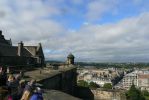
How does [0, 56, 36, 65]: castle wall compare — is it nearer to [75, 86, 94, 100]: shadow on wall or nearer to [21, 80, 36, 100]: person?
[75, 86, 94, 100]: shadow on wall

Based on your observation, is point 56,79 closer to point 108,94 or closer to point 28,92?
point 108,94

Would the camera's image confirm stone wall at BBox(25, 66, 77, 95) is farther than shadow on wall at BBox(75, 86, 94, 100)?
No

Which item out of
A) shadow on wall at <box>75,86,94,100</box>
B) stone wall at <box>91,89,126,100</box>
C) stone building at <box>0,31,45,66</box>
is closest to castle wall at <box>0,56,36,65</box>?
stone building at <box>0,31,45,66</box>

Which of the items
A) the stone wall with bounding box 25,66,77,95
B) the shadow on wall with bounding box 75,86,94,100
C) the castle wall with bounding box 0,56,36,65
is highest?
the castle wall with bounding box 0,56,36,65

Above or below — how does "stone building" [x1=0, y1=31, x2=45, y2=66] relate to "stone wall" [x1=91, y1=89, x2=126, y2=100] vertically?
above

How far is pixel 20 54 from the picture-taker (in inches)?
1713

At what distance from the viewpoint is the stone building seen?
34.3m

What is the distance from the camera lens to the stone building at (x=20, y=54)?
34.3 metres

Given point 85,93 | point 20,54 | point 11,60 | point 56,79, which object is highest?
point 20,54

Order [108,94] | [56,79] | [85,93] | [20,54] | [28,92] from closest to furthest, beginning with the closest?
[28,92] < [56,79] < [108,94] < [85,93] < [20,54]

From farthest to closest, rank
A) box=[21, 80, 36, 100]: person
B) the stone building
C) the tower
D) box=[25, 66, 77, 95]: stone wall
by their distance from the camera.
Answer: the tower → the stone building → box=[25, 66, 77, 95]: stone wall → box=[21, 80, 36, 100]: person

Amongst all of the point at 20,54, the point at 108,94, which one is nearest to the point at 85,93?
the point at 108,94

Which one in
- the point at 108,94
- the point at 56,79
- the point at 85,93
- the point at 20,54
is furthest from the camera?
the point at 20,54

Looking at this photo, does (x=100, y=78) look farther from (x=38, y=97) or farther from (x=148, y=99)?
(x=38, y=97)
